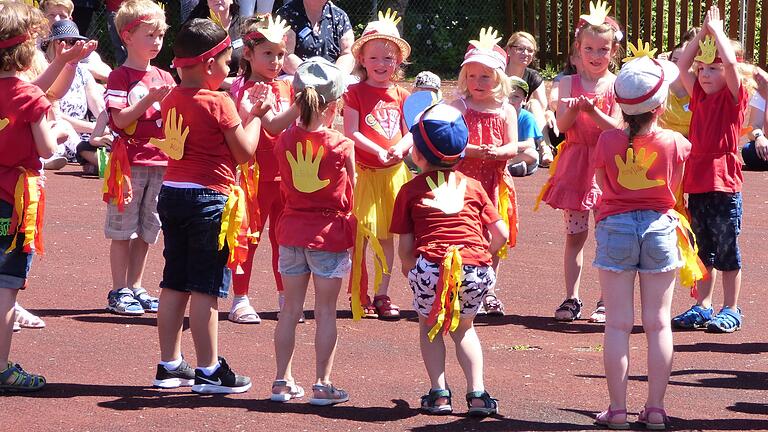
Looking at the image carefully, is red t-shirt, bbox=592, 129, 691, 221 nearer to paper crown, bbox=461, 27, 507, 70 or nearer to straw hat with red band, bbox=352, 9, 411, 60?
paper crown, bbox=461, 27, 507, 70

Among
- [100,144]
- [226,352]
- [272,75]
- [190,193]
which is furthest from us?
[100,144]

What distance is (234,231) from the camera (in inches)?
230

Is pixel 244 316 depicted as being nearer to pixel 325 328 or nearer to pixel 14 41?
pixel 325 328

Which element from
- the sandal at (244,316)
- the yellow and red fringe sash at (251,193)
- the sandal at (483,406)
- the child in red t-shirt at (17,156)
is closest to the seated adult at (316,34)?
the yellow and red fringe sash at (251,193)

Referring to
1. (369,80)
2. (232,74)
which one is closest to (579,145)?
(369,80)

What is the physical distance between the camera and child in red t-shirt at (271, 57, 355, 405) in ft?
18.9

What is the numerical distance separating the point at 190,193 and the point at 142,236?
1.96 metres

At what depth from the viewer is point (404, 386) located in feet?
20.1

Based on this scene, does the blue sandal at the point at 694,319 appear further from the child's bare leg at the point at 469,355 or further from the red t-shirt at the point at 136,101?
the red t-shirt at the point at 136,101

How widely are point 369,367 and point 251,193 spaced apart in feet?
4.58

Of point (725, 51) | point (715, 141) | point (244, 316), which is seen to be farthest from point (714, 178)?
point (244, 316)

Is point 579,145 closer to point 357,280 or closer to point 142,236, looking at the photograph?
point 357,280

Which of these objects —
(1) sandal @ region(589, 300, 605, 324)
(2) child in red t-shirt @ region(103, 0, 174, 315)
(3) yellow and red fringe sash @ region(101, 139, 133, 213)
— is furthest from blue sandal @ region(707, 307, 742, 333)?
(3) yellow and red fringe sash @ region(101, 139, 133, 213)

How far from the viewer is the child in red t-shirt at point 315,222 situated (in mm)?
5762
